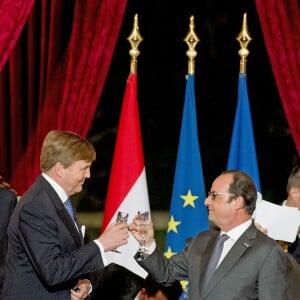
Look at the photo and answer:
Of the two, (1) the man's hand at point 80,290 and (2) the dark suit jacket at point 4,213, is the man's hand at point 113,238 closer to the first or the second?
(1) the man's hand at point 80,290

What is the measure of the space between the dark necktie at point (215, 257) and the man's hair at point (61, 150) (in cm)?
72

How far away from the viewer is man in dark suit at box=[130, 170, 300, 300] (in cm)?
346

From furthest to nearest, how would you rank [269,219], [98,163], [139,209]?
1. [98,163]
2. [139,209]
3. [269,219]

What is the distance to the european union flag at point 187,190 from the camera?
5211mm

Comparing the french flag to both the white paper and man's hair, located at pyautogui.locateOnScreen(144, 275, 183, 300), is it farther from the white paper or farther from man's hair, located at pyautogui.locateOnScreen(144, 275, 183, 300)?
the white paper

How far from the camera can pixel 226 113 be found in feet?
18.6

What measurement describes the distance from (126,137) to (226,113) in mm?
840

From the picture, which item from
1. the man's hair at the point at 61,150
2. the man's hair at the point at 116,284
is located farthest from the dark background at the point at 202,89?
the man's hair at the point at 61,150

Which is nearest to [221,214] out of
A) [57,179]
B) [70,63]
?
[57,179]

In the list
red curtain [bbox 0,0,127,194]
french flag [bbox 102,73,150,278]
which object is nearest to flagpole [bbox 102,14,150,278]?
french flag [bbox 102,73,150,278]

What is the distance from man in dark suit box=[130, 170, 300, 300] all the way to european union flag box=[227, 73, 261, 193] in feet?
5.03

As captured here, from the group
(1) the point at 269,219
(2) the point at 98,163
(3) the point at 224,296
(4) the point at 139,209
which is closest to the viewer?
(3) the point at 224,296

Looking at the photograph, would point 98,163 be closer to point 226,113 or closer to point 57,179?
point 226,113

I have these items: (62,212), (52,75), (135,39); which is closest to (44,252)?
(62,212)
